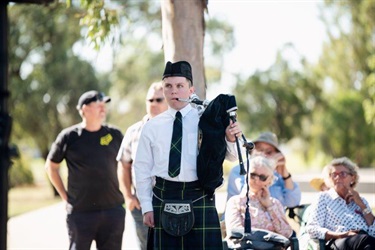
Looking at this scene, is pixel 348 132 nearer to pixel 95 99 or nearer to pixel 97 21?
pixel 97 21

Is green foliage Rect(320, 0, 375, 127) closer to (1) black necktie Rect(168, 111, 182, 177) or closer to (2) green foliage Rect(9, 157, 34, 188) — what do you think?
(2) green foliage Rect(9, 157, 34, 188)

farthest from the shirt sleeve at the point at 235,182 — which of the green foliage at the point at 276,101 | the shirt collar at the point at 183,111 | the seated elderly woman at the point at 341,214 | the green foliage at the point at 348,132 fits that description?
the green foliage at the point at 276,101

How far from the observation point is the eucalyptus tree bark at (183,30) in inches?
273

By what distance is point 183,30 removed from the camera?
693 cm

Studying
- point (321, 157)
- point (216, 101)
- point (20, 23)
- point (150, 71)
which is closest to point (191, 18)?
point (216, 101)

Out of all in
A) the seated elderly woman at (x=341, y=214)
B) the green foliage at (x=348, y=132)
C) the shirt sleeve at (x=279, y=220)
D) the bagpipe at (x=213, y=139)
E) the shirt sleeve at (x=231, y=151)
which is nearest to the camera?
the bagpipe at (x=213, y=139)

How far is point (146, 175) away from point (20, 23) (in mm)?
20535

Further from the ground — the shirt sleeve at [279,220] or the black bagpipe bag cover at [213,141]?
the black bagpipe bag cover at [213,141]

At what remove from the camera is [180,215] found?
4426 millimetres

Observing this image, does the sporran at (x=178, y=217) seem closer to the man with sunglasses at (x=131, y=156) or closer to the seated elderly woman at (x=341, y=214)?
the man with sunglasses at (x=131, y=156)

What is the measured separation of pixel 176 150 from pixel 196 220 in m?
0.44

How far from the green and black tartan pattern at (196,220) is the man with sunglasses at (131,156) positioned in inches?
76.9

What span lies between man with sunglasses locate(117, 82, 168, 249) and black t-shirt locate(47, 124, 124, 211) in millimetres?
174

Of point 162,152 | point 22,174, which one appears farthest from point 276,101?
point 162,152
